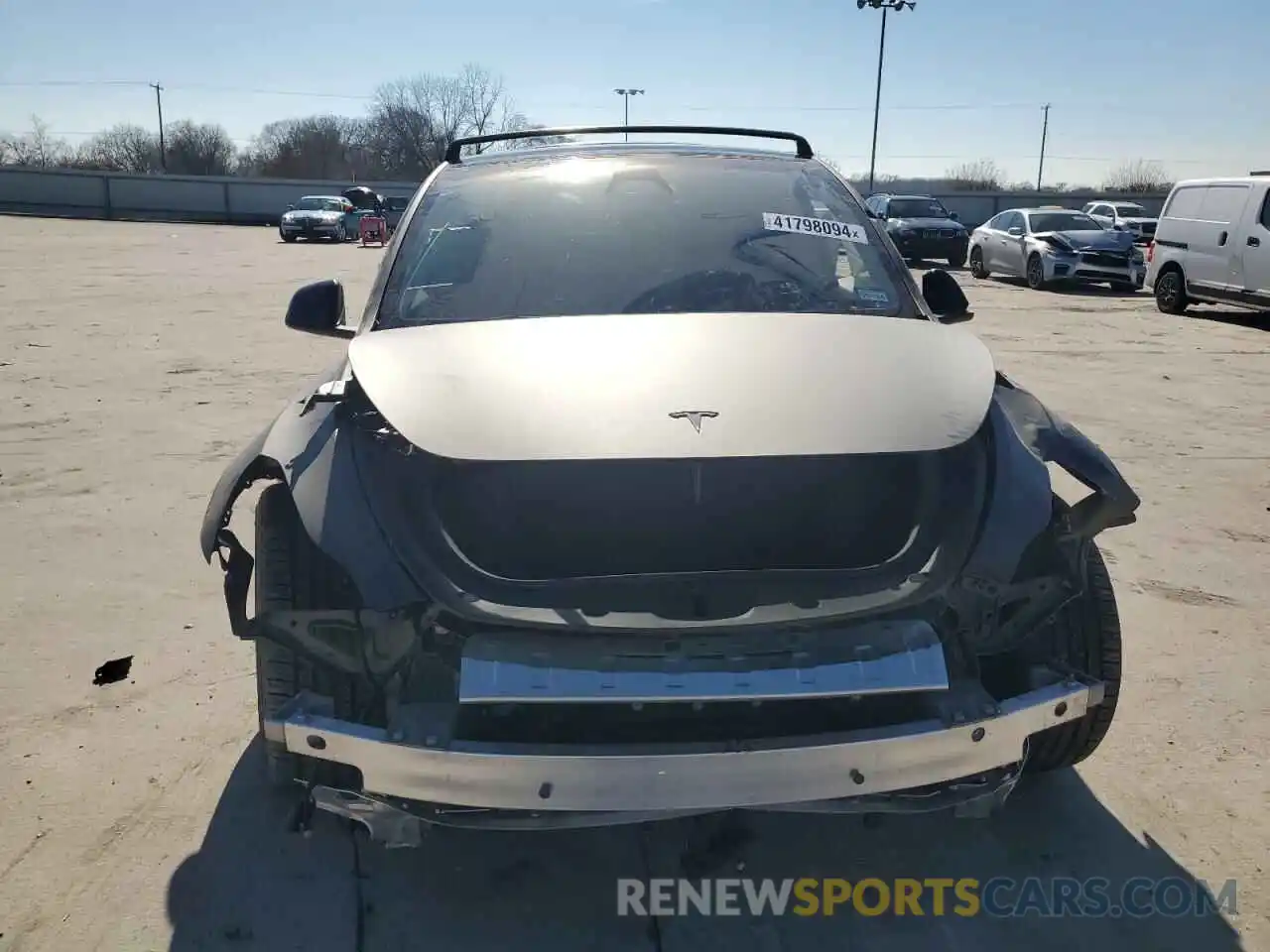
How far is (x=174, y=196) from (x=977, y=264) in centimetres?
4309

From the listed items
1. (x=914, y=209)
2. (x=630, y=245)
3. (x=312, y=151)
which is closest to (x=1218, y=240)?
(x=914, y=209)

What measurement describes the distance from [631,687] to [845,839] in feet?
3.47

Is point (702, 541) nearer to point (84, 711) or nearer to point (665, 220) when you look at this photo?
point (665, 220)

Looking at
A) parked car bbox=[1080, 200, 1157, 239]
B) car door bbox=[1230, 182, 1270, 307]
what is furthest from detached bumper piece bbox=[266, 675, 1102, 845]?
parked car bbox=[1080, 200, 1157, 239]

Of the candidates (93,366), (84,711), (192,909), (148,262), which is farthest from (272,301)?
(192,909)

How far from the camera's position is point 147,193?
4909 cm

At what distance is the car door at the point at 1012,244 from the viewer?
1825 centimetres

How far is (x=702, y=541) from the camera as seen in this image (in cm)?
221

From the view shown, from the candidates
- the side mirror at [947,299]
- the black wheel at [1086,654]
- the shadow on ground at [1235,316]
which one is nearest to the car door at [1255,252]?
the shadow on ground at [1235,316]

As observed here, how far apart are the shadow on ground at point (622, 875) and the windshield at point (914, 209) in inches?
→ 849

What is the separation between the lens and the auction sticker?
3.34 meters

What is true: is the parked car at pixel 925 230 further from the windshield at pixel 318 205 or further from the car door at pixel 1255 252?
the windshield at pixel 318 205

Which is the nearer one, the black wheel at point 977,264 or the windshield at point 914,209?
the black wheel at point 977,264

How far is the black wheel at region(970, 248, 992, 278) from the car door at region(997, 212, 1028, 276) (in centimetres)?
61
